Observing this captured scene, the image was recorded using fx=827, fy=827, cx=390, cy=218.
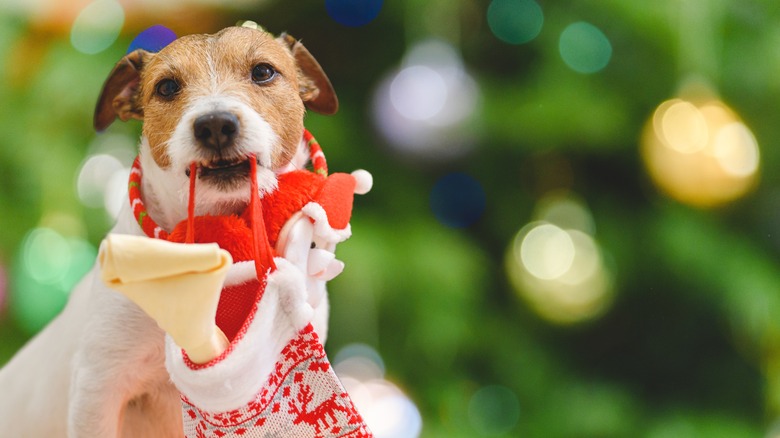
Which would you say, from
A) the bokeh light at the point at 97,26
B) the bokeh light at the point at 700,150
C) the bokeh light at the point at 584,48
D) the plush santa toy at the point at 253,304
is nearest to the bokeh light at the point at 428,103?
the bokeh light at the point at 584,48

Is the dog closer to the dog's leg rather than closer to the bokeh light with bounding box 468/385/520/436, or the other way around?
the dog's leg

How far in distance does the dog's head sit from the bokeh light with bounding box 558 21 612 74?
70 cm

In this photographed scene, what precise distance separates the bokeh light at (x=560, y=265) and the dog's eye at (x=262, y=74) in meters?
0.73

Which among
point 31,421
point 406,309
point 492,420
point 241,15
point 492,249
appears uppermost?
point 241,15

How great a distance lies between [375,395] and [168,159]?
2.31ft

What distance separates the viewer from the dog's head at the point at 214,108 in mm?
459

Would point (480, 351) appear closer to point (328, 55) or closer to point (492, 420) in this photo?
point (492, 420)

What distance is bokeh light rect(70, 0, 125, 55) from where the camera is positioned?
1.09 meters

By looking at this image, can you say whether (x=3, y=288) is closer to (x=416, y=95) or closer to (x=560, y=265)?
(x=416, y=95)

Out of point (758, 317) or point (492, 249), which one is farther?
point (492, 249)

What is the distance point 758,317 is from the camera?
1.18 meters

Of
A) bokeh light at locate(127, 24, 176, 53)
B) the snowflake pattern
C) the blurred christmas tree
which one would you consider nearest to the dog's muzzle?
the snowflake pattern

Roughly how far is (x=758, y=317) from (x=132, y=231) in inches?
37.8

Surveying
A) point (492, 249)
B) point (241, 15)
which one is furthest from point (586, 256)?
point (241, 15)
